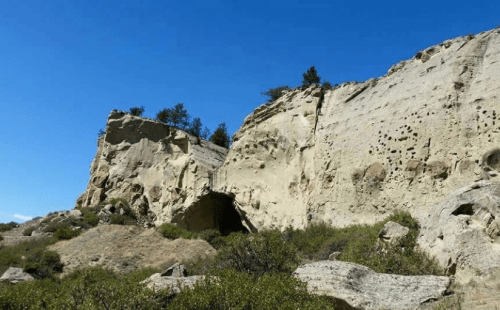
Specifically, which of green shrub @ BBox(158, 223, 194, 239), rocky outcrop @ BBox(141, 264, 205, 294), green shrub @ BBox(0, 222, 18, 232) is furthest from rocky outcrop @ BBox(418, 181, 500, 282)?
green shrub @ BBox(0, 222, 18, 232)

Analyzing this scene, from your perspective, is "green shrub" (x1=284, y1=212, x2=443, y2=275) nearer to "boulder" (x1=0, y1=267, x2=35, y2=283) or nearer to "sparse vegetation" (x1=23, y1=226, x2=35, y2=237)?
"boulder" (x1=0, y1=267, x2=35, y2=283)

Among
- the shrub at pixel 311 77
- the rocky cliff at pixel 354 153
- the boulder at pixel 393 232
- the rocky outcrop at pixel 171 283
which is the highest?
the shrub at pixel 311 77

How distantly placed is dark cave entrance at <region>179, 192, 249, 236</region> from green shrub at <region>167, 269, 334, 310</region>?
68.5 feet

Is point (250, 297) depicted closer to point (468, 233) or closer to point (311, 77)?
point (468, 233)

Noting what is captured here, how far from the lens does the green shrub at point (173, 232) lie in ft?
94.6

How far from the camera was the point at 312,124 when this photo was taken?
80.5 ft

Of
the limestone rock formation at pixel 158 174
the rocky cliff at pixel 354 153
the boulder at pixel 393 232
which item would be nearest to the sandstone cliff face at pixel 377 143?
the rocky cliff at pixel 354 153

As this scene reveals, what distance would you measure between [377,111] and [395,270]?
32.8 feet

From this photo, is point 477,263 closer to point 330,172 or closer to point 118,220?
point 330,172

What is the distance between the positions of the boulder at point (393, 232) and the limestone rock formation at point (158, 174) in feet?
51.7

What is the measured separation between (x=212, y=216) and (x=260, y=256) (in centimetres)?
1809

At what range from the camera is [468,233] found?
470 inches

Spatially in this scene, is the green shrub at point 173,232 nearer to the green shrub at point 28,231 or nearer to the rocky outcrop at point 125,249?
the rocky outcrop at point 125,249

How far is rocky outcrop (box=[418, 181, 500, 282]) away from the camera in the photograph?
11.1m
